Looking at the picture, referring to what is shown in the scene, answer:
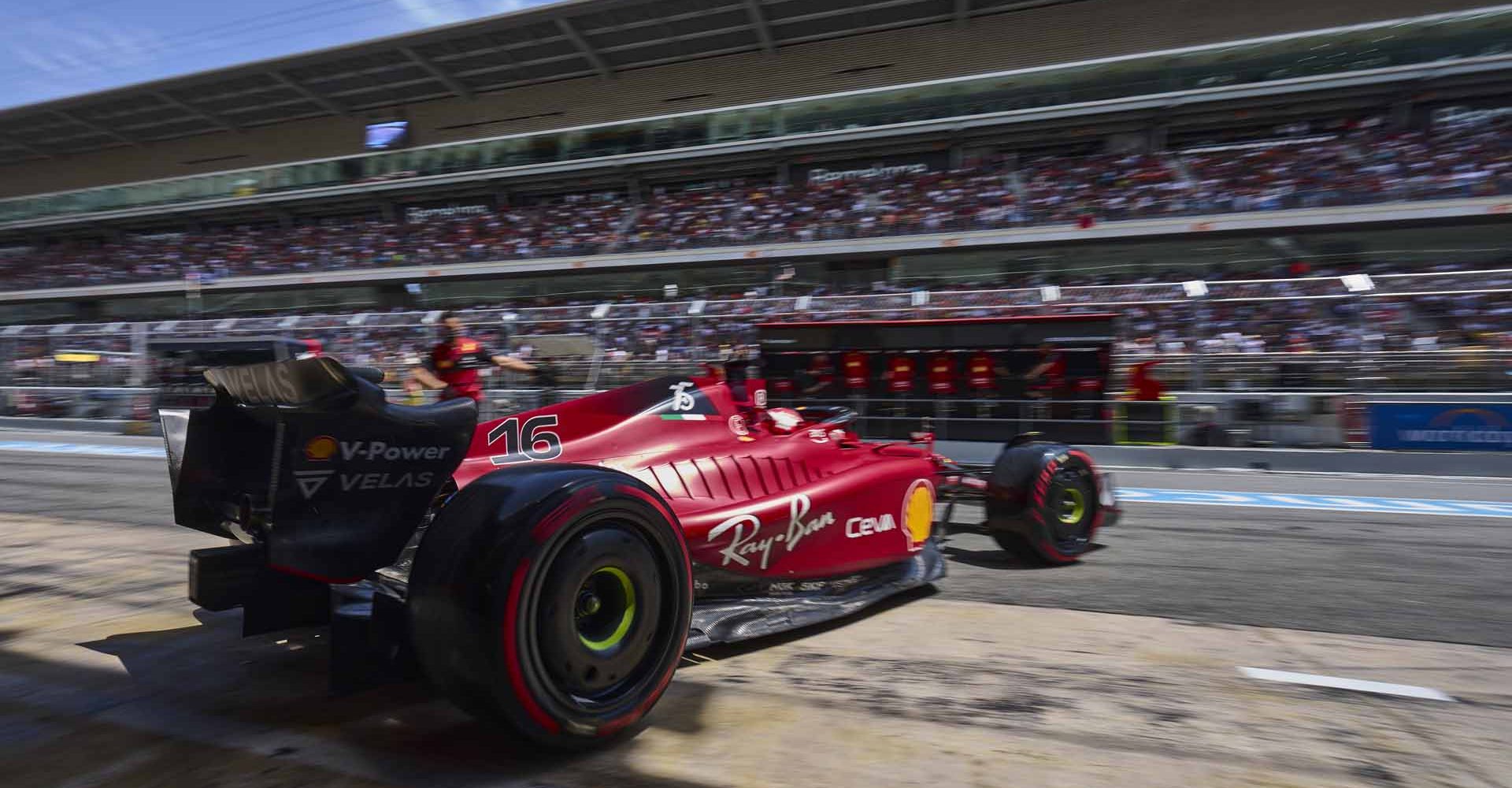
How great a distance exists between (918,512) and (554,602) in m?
2.64

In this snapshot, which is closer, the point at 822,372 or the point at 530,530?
the point at 530,530

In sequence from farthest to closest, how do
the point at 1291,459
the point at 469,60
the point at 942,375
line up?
1. the point at 469,60
2. the point at 942,375
3. the point at 1291,459

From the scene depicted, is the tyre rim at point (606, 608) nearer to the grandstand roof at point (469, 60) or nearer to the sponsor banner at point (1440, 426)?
the sponsor banner at point (1440, 426)

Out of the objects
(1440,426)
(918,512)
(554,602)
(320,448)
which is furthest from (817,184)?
(554,602)

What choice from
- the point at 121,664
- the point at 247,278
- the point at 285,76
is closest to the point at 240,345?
the point at 121,664

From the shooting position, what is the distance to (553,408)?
3.94m

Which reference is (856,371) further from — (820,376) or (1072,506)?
(1072,506)

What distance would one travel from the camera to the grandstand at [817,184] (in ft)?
51.3

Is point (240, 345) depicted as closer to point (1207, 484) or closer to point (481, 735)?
point (481, 735)

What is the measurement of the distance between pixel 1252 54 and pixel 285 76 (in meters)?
35.7

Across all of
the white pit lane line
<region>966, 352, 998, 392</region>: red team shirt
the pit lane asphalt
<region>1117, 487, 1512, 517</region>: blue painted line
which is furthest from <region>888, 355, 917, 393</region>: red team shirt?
the white pit lane line

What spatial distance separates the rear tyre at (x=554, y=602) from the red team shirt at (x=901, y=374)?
11507mm

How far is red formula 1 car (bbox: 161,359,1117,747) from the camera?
2266 millimetres

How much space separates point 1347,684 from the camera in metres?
3.16
